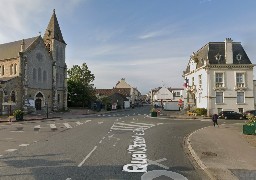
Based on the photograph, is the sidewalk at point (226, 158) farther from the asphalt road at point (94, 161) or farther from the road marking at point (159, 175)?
the road marking at point (159, 175)

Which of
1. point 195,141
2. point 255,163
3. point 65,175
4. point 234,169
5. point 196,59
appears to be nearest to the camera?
point 65,175

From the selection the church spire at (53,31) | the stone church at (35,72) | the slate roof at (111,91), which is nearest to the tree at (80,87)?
the stone church at (35,72)

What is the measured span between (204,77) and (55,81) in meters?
30.0

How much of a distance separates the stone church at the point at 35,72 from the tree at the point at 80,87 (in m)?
8.07

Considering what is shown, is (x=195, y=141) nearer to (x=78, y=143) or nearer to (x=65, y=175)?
(x=78, y=143)

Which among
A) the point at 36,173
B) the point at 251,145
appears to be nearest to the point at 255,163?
the point at 251,145

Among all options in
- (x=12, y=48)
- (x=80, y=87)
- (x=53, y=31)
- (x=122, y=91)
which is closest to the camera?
(x=12, y=48)

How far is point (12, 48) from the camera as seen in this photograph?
5528cm

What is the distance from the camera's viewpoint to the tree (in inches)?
2650

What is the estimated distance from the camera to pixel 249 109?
45.0m

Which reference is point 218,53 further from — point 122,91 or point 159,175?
point 122,91

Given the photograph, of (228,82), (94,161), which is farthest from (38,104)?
(94,161)

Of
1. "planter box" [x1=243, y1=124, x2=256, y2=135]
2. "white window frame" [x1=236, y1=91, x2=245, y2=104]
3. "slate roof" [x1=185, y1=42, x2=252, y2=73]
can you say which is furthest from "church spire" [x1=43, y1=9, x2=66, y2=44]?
"planter box" [x1=243, y1=124, x2=256, y2=135]

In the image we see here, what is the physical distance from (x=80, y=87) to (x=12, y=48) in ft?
61.9
